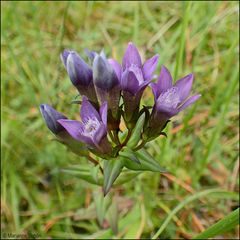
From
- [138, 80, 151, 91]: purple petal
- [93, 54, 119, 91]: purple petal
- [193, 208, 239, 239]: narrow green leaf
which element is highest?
[93, 54, 119, 91]: purple petal

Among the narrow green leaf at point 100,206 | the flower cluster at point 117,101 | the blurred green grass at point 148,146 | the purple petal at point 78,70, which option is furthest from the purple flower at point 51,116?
the blurred green grass at point 148,146

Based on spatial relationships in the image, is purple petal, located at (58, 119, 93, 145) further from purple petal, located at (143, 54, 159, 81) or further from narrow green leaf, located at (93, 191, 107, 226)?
narrow green leaf, located at (93, 191, 107, 226)

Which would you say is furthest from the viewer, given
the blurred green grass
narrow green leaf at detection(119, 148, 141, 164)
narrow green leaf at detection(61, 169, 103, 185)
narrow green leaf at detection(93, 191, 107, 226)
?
the blurred green grass

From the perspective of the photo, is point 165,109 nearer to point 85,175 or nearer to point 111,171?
point 111,171

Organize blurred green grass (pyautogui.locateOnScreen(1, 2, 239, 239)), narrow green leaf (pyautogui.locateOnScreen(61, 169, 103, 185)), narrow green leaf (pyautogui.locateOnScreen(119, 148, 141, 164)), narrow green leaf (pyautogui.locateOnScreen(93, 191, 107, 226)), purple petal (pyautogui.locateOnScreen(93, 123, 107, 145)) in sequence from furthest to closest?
blurred green grass (pyautogui.locateOnScreen(1, 2, 239, 239))
narrow green leaf (pyautogui.locateOnScreen(93, 191, 107, 226))
narrow green leaf (pyautogui.locateOnScreen(61, 169, 103, 185))
narrow green leaf (pyautogui.locateOnScreen(119, 148, 141, 164))
purple petal (pyautogui.locateOnScreen(93, 123, 107, 145))

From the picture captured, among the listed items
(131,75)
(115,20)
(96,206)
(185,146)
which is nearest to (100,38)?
(115,20)

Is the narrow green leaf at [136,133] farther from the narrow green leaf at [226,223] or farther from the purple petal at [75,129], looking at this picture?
the narrow green leaf at [226,223]

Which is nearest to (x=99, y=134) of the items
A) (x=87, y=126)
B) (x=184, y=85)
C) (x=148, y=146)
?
(x=87, y=126)

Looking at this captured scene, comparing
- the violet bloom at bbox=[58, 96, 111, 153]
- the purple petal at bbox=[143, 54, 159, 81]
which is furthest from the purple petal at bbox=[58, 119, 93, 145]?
the purple petal at bbox=[143, 54, 159, 81]
